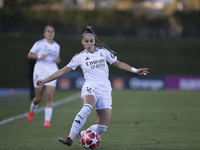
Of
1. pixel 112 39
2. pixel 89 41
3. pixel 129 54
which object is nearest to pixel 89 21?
pixel 112 39

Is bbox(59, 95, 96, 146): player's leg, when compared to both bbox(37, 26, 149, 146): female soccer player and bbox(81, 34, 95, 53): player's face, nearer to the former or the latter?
bbox(37, 26, 149, 146): female soccer player

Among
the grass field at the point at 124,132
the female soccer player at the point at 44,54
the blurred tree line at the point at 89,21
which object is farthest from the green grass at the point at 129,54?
the female soccer player at the point at 44,54

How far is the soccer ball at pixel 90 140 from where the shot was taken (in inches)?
268

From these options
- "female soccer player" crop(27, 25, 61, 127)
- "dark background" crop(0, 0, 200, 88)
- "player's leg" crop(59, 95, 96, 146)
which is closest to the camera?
"player's leg" crop(59, 95, 96, 146)

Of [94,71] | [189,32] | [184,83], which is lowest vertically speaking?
[184,83]

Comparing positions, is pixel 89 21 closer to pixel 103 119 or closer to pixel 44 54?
pixel 44 54

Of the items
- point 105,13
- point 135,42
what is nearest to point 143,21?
point 105,13

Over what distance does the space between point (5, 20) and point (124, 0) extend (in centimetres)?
1710

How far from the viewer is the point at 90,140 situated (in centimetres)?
682

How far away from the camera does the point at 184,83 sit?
31109 millimetres

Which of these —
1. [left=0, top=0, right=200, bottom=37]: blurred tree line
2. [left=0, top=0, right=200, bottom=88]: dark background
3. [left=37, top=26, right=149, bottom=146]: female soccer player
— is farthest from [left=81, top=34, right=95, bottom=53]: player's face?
[left=0, top=0, right=200, bottom=37]: blurred tree line

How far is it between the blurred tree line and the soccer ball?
103ft

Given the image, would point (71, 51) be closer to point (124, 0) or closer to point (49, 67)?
point (124, 0)

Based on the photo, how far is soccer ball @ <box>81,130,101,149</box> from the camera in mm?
6801
